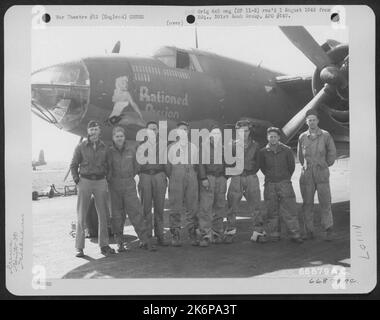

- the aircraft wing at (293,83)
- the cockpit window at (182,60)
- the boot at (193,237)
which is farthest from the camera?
the aircraft wing at (293,83)

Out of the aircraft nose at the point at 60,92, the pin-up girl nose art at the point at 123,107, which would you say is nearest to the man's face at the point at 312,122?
the pin-up girl nose art at the point at 123,107

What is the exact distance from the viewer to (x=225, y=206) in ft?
18.4

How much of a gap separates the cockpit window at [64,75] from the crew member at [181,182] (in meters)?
1.48

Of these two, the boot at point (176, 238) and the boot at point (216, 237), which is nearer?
the boot at point (176, 238)

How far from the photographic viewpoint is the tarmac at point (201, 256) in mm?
5230

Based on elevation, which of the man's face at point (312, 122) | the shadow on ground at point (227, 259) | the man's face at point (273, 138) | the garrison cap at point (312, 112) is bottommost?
the shadow on ground at point (227, 259)

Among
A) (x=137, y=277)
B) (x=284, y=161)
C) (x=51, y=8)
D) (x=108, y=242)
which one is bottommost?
(x=137, y=277)

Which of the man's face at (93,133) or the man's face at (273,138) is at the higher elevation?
the man's face at (93,133)

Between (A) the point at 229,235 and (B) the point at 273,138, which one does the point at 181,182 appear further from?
(B) the point at 273,138

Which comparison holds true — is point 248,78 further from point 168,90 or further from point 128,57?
point 128,57

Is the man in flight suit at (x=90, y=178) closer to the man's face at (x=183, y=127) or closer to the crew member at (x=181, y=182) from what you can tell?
the crew member at (x=181, y=182)

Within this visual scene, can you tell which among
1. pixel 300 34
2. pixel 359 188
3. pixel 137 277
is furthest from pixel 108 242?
pixel 300 34
